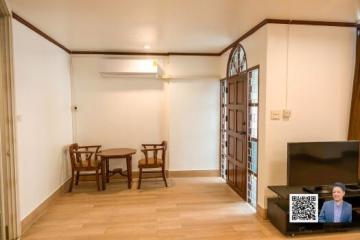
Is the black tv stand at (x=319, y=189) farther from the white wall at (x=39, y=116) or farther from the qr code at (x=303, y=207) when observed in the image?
the white wall at (x=39, y=116)

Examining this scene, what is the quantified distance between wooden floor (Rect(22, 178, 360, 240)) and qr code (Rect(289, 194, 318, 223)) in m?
0.24

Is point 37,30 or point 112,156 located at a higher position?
point 37,30

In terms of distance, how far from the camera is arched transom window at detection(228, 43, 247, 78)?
13.1ft

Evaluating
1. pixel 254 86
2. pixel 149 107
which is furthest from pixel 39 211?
pixel 254 86

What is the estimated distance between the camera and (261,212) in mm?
3359

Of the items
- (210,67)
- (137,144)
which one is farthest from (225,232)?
(210,67)

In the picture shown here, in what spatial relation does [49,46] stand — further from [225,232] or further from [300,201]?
[300,201]

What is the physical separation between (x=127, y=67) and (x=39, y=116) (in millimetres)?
1914

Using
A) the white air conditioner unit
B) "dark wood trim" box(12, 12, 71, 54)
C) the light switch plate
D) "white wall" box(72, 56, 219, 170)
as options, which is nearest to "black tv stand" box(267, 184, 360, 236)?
the light switch plate

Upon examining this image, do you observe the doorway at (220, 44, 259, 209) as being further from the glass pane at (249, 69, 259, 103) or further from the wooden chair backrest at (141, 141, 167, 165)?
→ the wooden chair backrest at (141, 141, 167, 165)

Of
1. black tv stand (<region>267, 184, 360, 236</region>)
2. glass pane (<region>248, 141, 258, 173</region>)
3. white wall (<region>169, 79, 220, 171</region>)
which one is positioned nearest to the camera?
black tv stand (<region>267, 184, 360, 236</region>)

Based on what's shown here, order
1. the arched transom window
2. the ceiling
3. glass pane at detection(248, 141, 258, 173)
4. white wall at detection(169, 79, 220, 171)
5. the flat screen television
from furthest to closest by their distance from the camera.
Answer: white wall at detection(169, 79, 220, 171) < the arched transom window < glass pane at detection(248, 141, 258, 173) < the flat screen television < the ceiling

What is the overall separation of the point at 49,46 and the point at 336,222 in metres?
4.40

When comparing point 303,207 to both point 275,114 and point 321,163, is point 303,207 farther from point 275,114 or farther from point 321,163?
point 275,114
